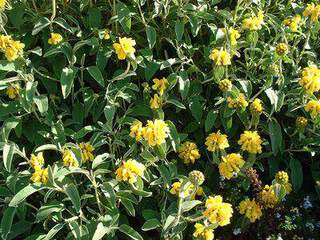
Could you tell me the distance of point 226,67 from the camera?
2.51m

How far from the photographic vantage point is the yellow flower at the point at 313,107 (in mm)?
2414

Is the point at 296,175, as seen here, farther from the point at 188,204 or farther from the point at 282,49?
the point at 188,204

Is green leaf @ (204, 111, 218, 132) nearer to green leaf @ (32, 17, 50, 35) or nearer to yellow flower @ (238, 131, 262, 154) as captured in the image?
yellow flower @ (238, 131, 262, 154)

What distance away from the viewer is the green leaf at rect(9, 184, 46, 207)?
202cm

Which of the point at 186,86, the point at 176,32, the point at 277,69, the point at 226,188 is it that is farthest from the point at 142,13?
the point at 226,188

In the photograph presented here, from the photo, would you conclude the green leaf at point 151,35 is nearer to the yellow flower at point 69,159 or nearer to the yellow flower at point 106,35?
the yellow flower at point 106,35

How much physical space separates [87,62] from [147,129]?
83cm

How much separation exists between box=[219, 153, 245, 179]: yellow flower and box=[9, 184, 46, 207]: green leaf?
0.75m

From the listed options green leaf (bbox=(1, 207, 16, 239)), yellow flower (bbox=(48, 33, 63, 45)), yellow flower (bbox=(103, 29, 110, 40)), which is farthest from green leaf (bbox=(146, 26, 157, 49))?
green leaf (bbox=(1, 207, 16, 239))

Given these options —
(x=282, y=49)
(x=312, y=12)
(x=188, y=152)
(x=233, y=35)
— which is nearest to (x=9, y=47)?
(x=188, y=152)

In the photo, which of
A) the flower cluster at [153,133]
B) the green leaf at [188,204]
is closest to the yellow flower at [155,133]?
the flower cluster at [153,133]

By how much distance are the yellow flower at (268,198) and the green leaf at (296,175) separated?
256mm

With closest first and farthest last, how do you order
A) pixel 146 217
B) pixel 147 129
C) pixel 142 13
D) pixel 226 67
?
pixel 147 129
pixel 146 217
pixel 226 67
pixel 142 13

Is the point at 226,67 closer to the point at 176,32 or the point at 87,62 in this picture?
Answer: the point at 176,32
